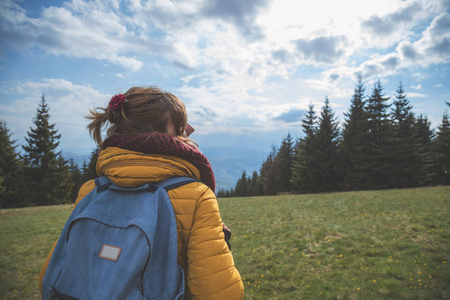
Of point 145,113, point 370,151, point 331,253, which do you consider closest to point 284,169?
point 370,151

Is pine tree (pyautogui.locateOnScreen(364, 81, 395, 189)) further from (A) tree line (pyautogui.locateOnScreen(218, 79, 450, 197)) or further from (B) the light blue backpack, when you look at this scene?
(B) the light blue backpack

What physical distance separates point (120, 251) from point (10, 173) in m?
33.0

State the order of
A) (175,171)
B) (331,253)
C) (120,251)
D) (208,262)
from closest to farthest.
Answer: (120,251) → (208,262) → (175,171) → (331,253)

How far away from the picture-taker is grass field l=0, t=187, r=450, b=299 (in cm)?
459

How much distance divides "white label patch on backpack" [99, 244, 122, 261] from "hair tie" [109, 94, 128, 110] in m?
0.85

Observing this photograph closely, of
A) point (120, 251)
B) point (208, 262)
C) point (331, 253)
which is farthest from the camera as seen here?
point (331, 253)

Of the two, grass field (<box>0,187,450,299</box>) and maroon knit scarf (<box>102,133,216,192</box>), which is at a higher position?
maroon knit scarf (<box>102,133,216,192</box>)

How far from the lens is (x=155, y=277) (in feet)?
3.77

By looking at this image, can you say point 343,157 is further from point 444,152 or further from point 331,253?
point 331,253

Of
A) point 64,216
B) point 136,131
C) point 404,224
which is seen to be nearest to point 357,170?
point 404,224

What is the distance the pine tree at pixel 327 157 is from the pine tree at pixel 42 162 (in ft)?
106

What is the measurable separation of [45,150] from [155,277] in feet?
116

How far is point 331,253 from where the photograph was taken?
629 centimetres

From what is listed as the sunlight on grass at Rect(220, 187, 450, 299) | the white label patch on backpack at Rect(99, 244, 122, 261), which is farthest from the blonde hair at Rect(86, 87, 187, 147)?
the sunlight on grass at Rect(220, 187, 450, 299)
